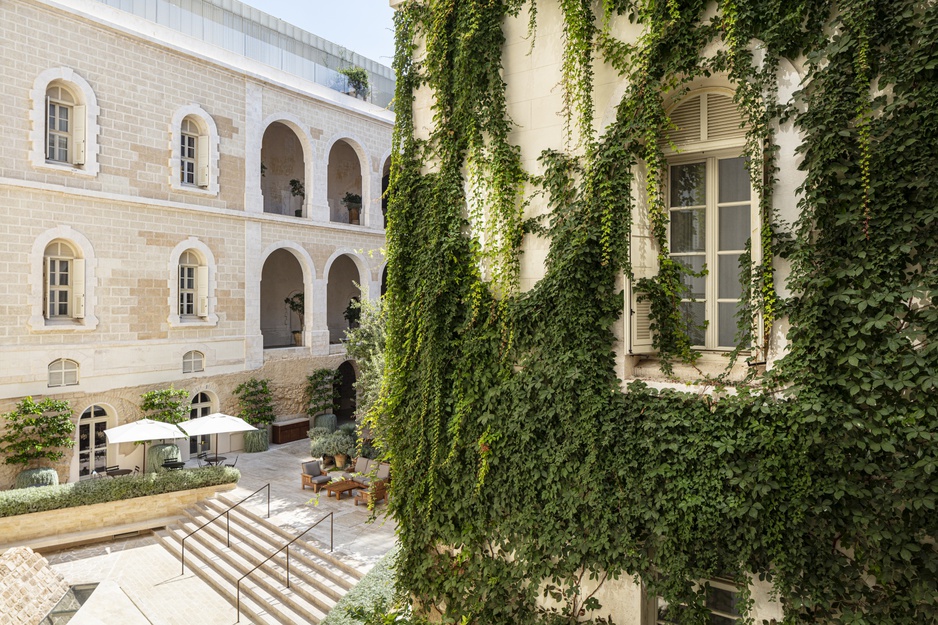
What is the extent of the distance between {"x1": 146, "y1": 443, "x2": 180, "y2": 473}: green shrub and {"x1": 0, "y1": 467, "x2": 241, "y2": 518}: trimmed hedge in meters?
1.03

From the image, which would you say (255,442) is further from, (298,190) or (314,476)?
(298,190)

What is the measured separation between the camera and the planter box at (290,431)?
19.1 meters

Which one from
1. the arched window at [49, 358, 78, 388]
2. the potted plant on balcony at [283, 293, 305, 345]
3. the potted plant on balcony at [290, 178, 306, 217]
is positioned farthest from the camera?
the potted plant on balcony at [290, 178, 306, 217]

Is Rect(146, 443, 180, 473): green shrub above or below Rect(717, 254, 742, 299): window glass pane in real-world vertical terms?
below

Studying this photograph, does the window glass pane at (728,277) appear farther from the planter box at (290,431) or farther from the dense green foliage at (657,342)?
the planter box at (290,431)

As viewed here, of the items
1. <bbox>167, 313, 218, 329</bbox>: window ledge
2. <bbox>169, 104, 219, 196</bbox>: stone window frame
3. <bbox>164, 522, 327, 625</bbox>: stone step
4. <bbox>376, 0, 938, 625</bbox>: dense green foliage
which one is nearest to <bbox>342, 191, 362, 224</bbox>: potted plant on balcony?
<bbox>169, 104, 219, 196</bbox>: stone window frame

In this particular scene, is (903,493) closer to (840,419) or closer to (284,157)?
(840,419)

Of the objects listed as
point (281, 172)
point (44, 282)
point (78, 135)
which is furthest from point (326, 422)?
point (78, 135)

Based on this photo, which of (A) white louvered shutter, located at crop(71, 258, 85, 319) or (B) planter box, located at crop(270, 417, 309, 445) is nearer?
A: (A) white louvered shutter, located at crop(71, 258, 85, 319)

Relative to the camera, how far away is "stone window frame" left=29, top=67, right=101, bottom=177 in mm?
13859

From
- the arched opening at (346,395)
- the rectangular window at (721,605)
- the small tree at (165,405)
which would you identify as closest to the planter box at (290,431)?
the arched opening at (346,395)

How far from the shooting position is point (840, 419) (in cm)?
416

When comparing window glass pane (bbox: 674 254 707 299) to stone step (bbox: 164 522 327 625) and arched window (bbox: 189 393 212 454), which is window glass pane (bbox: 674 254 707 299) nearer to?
stone step (bbox: 164 522 327 625)

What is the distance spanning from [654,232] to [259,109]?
16968 millimetres
